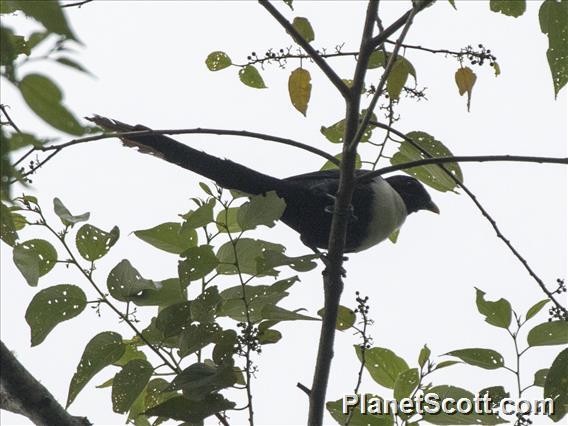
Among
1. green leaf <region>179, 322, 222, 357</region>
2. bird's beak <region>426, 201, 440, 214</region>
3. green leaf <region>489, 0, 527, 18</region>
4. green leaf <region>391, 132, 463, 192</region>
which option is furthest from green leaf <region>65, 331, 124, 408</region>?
bird's beak <region>426, 201, 440, 214</region>

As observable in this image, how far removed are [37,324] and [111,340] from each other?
214 millimetres

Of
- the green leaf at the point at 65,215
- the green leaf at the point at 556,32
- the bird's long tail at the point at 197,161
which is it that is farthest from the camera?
the bird's long tail at the point at 197,161

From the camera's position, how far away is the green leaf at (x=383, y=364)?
8.25 ft

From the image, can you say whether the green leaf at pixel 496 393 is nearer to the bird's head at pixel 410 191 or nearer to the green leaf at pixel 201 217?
the green leaf at pixel 201 217

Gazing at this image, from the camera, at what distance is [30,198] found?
2.36 meters

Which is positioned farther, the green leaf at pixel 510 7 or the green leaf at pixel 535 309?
the green leaf at pixel 535 309

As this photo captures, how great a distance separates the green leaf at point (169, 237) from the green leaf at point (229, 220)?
0.10 metres

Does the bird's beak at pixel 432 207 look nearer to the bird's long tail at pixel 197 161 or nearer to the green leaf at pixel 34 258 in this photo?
the bird's long tail at pixel 197 161

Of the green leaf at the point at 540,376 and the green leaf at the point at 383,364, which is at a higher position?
A: the green leaf at the point at 540,376

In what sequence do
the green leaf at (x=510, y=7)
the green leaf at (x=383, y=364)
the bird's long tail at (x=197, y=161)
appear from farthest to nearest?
A: the bird's long tail at (x=197, y=161), the green leaf at (x=383, y=364), the green leaf at (x=510, y=7)

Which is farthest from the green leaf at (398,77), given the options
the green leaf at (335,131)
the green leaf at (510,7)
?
the green leaf at (510,7)

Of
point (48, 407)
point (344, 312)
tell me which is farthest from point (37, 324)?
point (344, 312)

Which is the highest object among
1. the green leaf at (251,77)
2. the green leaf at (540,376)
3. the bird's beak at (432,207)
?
the bird's beak at (432,207)

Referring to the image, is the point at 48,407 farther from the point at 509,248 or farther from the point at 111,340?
the point at 509,248
